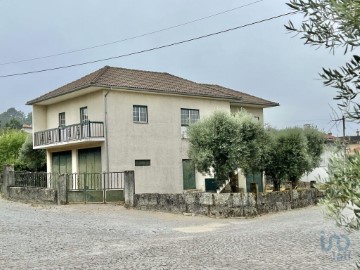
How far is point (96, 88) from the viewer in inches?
1003

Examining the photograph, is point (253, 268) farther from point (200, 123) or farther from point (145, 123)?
point (145, 123)

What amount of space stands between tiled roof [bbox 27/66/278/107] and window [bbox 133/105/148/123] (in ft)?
3.95

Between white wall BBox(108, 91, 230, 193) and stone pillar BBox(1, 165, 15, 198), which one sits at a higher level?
white wall BBox(108, 91, 230, 193)

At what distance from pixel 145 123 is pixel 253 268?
1929cm

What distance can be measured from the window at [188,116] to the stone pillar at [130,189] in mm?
8646

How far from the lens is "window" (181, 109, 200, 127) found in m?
29.0

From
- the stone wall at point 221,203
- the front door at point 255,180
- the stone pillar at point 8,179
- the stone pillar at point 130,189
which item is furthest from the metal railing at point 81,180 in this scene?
the front door at point 255,180

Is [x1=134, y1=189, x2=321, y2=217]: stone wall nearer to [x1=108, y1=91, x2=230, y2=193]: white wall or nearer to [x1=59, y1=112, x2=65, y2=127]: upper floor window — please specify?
[x1=108, y1=91, x2=230, y2=193]: white wall

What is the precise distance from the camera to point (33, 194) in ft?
79.0

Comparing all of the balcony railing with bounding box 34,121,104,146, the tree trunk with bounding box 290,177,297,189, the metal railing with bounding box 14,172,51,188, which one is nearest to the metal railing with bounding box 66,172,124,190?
the metal railing with bounding box 14,172,51,188

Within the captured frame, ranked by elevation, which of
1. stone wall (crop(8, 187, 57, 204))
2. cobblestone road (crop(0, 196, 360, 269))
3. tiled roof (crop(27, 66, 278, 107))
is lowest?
cobblestone road (crop(0, 196, 360, 269))

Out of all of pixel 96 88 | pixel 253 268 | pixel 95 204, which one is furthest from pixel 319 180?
pixel 96 88

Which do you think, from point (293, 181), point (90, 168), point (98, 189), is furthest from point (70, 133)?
point (293, 181)

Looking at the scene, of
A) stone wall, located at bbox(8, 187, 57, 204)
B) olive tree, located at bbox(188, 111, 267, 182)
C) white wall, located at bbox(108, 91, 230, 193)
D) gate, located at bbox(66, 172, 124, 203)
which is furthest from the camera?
white wall, located at bbox(108, 91, 230, 193)
